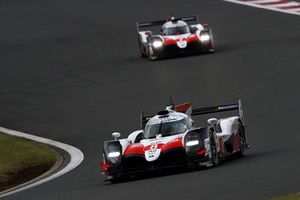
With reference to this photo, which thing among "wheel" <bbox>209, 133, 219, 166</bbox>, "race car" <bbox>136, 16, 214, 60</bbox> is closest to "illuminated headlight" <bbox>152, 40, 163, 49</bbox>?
"race car" <bbox>136, 16, 214, 60</bbox>

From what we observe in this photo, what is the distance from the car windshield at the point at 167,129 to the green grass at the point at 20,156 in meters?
3.24

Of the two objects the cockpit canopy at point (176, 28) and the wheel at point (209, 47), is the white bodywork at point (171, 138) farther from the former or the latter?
the cockpit canopy at point (176, 28)

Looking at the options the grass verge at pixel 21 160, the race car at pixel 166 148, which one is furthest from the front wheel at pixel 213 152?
the grass verge at pixel 21 160

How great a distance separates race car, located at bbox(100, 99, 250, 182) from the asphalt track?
0.29m

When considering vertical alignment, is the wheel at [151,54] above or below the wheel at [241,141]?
→ above

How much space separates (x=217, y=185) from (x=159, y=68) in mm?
19065

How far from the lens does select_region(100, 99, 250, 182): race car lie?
1975 centimetres

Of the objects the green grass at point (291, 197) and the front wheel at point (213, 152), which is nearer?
the green grass at point (291, 197)

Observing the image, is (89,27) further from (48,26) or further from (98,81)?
(98,81)

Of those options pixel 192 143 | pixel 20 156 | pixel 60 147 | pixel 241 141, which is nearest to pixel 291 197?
pixel 192 143

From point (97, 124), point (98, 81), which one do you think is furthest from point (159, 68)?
point (97, 124)

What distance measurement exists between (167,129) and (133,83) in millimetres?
12821

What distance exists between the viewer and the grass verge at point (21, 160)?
22.5 meters

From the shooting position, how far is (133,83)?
111 ft
